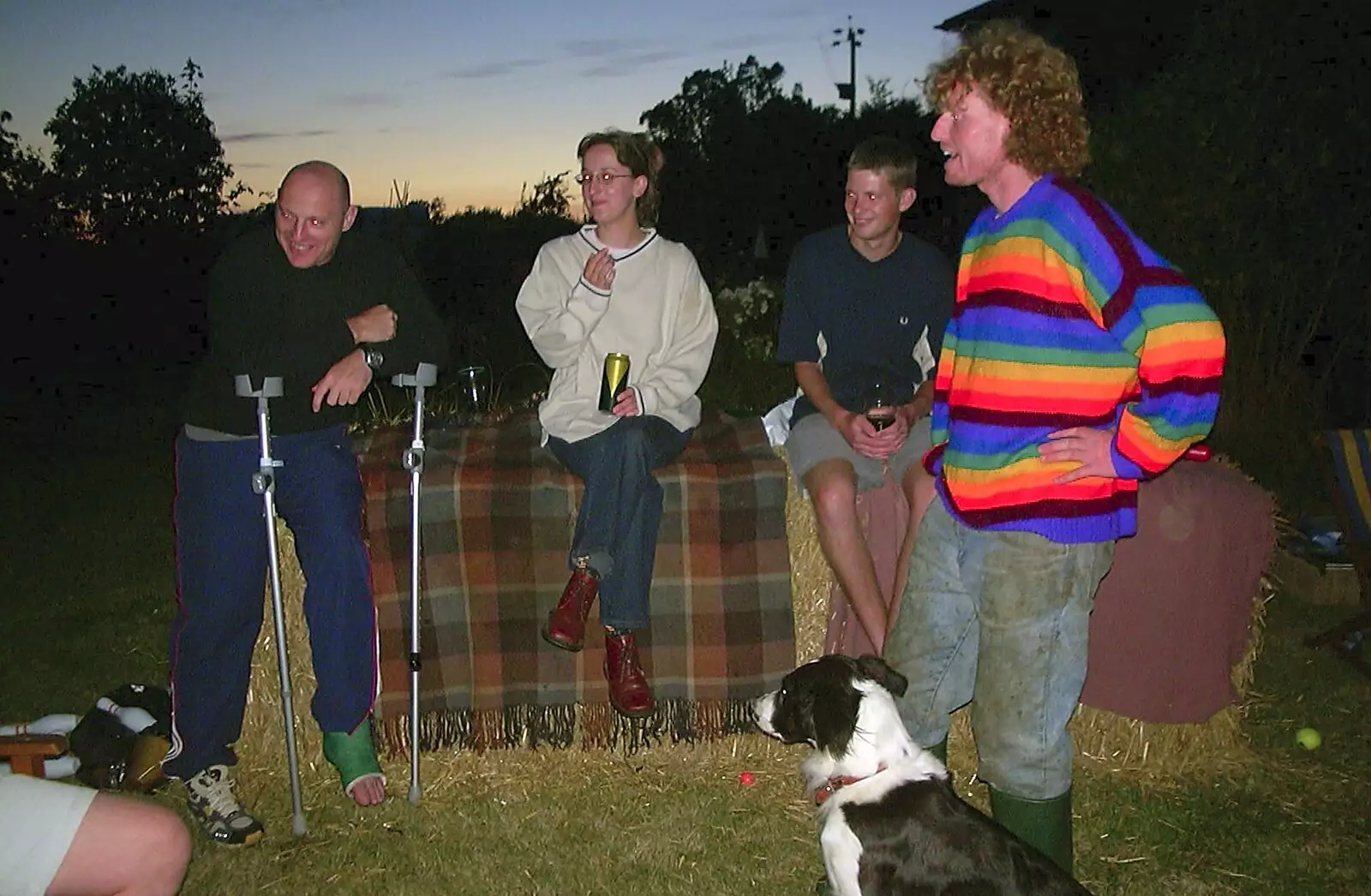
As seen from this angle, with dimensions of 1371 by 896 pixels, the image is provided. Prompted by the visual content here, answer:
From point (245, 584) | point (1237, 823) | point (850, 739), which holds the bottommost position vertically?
point (1237, 823)

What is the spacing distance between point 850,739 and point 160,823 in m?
1.58

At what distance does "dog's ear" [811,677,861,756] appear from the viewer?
9.42ft

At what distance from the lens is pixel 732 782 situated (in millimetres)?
4273

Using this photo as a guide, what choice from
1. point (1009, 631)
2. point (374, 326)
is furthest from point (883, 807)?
point (374, 326)

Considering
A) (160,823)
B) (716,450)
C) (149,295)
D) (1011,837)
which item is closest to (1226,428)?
(716,450)

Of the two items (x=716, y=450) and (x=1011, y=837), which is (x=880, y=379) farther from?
(x=1011, y=837)

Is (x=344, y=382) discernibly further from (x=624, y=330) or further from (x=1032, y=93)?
(x=1032, y=93)

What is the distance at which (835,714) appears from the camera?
288 cm

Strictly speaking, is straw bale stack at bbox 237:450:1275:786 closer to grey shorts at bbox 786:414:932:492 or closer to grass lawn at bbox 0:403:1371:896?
grass lawn at bbox 0:403:1371:896

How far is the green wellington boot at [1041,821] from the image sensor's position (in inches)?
114

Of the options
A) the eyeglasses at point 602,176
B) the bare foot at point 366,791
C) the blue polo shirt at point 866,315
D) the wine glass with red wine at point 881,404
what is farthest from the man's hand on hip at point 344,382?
the wine glass with red wine at point 881,404

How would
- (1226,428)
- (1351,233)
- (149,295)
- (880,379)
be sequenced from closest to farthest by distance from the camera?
(880,379) → (1351,233) → (1226,428) → (149,295)

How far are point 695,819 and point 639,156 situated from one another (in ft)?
8.01

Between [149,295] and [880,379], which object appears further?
[149,295]
